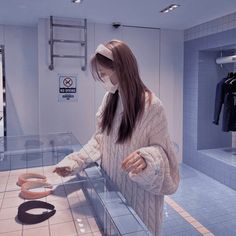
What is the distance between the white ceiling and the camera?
243 centimetres

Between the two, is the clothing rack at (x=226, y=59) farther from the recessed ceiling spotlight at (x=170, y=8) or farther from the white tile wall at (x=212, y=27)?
the recessed ceiling spotlight at (x=170, y=8)

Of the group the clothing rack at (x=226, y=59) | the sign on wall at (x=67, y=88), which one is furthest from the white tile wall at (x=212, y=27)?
the sign on wall at (x=67, y=88)

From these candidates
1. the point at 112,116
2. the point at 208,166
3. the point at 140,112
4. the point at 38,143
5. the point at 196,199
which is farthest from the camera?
the point at 208,166

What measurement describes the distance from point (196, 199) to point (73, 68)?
198 centimetres

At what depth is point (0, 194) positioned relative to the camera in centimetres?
106

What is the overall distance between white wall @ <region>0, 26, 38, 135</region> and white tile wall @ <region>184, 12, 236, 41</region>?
2.01 metres

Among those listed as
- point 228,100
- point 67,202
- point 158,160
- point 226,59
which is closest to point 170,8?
point 226,59

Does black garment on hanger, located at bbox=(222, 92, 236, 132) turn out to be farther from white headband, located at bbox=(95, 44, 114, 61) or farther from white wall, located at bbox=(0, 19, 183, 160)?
white headband, located at bbox=(95, 44, 114, 61)

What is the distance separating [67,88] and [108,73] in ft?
7.10

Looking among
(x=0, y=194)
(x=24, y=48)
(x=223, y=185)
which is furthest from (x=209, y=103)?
(x=0, y=194)

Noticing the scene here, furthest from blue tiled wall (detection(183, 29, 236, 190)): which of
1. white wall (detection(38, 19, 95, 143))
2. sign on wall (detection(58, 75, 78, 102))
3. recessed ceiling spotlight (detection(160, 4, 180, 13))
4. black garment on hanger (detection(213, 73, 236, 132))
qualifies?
sign on wall (detection(58, 75, 78, 102))

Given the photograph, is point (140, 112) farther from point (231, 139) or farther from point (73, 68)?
point (231, 139)

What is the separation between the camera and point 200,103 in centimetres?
350

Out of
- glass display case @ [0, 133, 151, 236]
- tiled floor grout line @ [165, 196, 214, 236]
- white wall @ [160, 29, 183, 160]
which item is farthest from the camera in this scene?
white wall @ [160, 29, 183, 160]
